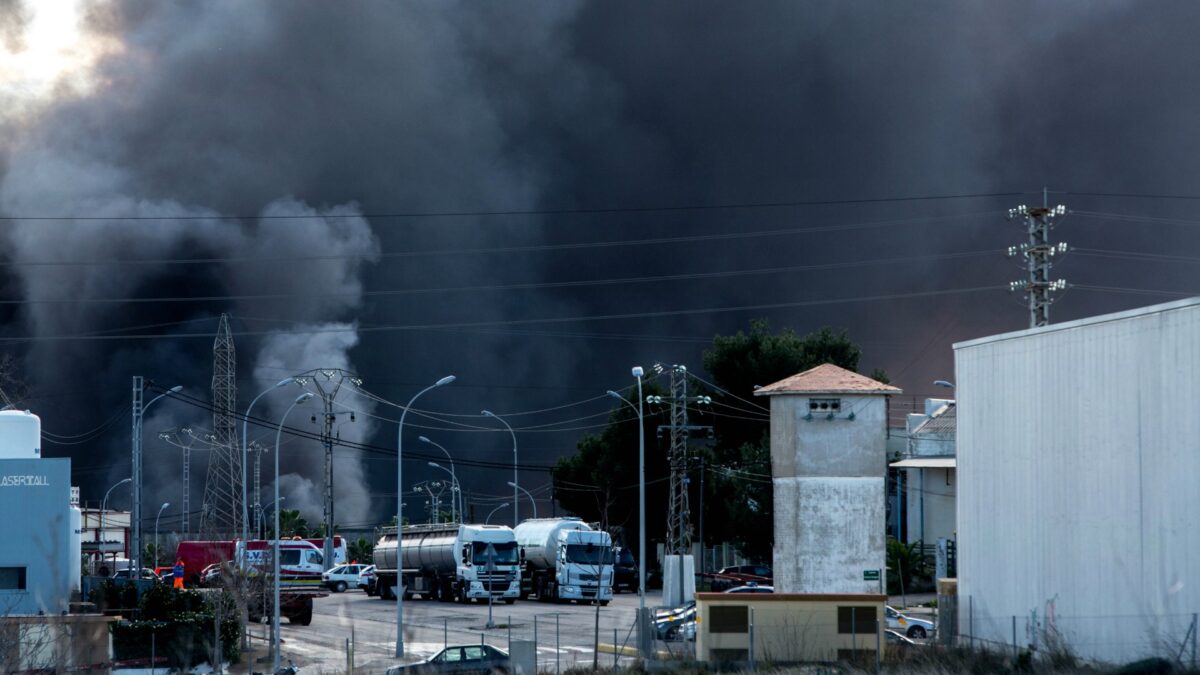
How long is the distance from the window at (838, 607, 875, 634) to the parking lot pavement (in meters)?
5.62

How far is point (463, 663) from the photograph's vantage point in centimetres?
3269

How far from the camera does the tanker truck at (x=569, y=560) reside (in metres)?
67.4

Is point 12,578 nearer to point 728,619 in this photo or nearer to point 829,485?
point 728,619

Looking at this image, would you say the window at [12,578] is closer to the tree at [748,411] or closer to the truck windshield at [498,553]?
the truck windshield at [498,553]

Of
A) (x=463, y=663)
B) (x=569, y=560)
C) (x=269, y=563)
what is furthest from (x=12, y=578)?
(x=569, y=560)

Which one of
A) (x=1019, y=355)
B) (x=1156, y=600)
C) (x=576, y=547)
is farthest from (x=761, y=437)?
(x=1156, y=600)

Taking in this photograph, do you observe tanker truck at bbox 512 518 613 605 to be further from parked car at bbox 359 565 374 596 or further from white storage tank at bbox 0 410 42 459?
white storage tank at bbox 0 410 42 459

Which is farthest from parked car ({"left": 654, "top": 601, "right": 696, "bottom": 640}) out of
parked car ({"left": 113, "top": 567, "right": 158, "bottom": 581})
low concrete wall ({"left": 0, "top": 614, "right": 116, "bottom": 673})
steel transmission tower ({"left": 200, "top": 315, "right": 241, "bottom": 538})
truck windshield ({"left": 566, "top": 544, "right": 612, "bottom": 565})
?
steel transmission tower ({"left": 200, "top": 315, "right": 241, "bottom": 538})

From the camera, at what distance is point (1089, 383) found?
104 ft

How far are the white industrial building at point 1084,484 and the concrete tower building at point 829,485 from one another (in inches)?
705

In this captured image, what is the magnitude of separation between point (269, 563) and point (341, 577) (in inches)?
1110

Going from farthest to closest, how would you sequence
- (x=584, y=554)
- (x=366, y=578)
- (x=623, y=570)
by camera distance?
(x=366, y=578)
(x=623, y=570)
(x=584, y=554)

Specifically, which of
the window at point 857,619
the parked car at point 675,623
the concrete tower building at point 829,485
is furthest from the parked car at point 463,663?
the concrete tower building at point 829,485

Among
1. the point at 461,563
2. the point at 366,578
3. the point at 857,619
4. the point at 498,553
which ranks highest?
the point at 857,619
